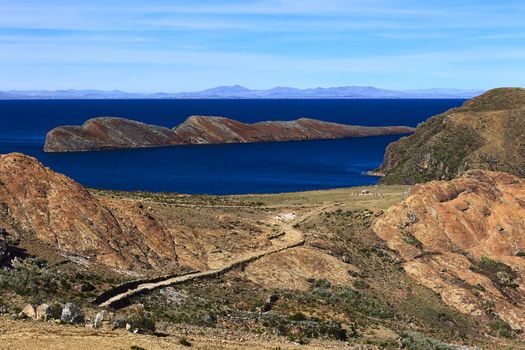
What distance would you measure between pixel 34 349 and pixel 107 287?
16.4 metres

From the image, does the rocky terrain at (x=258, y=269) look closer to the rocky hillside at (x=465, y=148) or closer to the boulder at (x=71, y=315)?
the boulder at (x=71, y=315)

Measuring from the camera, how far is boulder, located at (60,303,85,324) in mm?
35375

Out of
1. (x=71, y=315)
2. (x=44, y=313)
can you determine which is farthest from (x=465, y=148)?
(x=44, y=313)

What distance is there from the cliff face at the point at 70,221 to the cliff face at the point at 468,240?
2593 cm

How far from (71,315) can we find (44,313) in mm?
1556

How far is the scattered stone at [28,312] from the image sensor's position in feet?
117

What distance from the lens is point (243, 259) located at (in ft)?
206

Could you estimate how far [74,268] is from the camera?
168ft

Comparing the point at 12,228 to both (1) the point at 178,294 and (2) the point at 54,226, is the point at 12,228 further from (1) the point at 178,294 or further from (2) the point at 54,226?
(1) the point at 178,294

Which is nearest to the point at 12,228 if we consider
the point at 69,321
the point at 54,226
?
the point at 54,226

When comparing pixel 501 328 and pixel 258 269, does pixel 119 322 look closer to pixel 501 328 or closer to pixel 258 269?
pixel 258 269

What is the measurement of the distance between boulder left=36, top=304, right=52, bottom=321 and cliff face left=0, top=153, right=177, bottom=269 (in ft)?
60.9

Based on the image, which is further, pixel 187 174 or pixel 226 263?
pixel 187 174

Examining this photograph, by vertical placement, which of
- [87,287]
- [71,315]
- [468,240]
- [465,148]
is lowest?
[468,240]
